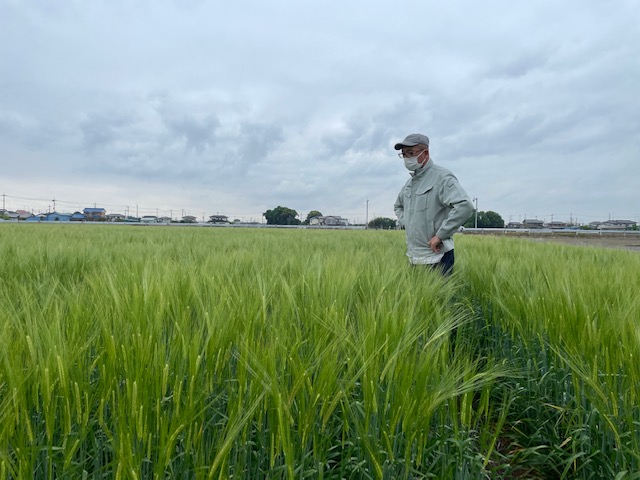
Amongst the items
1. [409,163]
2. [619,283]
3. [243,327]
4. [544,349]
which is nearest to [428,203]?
[409,163]

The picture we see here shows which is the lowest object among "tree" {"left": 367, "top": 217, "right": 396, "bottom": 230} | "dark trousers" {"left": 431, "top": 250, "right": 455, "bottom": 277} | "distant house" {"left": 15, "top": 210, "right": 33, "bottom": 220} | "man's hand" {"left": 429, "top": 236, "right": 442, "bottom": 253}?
"dark trousers" {"left": 431, "top": 250, "right": 455, "bottom": 277}

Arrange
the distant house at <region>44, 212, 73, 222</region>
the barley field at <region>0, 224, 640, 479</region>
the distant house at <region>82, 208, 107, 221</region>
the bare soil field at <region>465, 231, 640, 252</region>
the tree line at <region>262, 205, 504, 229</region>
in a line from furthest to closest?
1. the distant house at <region>82, 208, 107, 221</region>
2. the distant house at <region>44, 212, 73, 222</region>
3. the tree line at <region>262, 205, 504, 229</region>
4. the bare soil field at <region>465, 231, 640, 252</region>
5. the barley field at <region>0, 224, 640, 479</region>

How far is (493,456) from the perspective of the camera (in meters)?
1.47

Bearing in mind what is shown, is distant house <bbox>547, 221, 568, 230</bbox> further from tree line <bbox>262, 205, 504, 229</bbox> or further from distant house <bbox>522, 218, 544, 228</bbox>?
tree line <bbox>262, 205, 504, 229</bbox>

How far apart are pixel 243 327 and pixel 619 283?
229cm

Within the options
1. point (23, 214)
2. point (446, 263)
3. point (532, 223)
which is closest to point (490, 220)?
point (532, 223)

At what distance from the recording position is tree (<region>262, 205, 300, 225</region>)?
7964 centimetres

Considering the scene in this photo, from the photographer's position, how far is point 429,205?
11.2 ft

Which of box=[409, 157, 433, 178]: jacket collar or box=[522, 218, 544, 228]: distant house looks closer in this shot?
box=[409, 157, 433, 178]: jacket collar

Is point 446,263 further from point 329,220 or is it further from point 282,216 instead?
point 329,220

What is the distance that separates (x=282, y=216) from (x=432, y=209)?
255ft

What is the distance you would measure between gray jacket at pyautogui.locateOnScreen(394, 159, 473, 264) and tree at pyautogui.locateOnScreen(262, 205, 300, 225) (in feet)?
249

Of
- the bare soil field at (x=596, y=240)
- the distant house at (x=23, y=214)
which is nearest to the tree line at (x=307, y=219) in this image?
the bare soil field at (x=596, y=240)

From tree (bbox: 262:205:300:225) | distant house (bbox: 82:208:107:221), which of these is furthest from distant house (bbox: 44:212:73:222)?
tree (bbox: 262:205:300:225)
